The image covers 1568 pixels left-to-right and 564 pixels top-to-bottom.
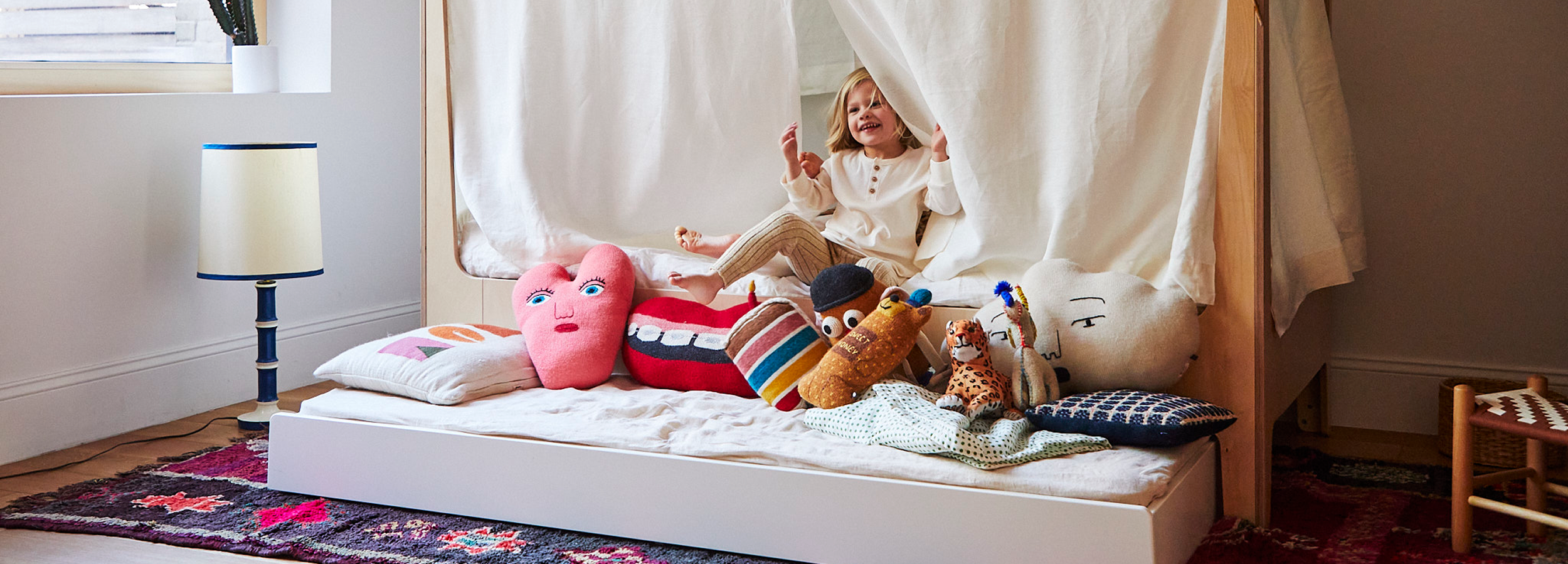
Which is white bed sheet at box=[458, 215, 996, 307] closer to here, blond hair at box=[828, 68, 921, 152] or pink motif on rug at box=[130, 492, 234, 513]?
blond hair at box=[828, 68, 921, 152]

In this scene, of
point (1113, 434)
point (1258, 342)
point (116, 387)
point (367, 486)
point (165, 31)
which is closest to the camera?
point (1113, 434)

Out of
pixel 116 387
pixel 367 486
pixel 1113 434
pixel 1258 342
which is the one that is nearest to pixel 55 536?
pixel 367 486

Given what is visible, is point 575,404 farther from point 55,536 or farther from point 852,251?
point 55,536

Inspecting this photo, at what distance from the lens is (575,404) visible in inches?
80.4

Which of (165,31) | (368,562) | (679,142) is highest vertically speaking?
(165,31)

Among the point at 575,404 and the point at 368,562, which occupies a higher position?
the point at 575,404

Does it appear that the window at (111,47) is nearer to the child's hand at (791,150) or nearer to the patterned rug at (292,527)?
the patterned rug at (292,527)

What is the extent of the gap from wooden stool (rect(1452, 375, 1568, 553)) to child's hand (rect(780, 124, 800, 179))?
3.90ft

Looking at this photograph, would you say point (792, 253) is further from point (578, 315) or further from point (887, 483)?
point (887, 483)

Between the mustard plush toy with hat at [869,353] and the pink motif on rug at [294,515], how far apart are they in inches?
34.3

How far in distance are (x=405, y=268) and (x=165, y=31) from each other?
36.1 inches

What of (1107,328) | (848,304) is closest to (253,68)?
(848,304)

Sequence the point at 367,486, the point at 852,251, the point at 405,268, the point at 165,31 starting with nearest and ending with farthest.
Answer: the point at 367,486 → the point at 852,251 → the point at 165,31 → the point at 405,268

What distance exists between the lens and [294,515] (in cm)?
197
